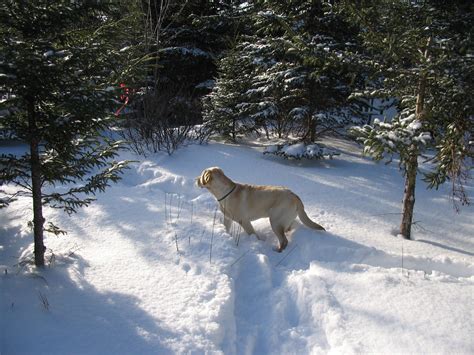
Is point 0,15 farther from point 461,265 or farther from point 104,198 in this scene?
point 461,265

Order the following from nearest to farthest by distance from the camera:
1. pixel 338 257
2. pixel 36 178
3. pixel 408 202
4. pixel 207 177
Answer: pixel 36 178 → pixel 338 257 → pixel 207 177 → pixel 408 202

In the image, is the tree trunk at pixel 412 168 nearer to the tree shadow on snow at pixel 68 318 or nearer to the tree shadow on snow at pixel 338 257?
the tree shadow on snow at pixel 338 257

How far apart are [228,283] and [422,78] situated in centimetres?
378

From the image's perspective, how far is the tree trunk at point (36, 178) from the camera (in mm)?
3176

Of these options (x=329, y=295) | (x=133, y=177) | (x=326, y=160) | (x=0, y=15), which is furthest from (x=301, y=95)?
(x=0, y=15)

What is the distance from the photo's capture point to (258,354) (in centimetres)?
297

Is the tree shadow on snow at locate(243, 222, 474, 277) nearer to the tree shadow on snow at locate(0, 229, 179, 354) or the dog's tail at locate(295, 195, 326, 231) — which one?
the dog's tail at locate(295, 195, 326, 231)

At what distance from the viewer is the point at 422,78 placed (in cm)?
453

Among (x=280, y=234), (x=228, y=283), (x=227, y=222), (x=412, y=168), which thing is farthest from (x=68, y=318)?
(x=412, y=168)

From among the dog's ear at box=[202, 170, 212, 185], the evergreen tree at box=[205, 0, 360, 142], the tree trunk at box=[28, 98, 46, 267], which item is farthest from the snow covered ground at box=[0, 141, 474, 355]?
the evergreen tree at box=[205, 0, 360, 142]

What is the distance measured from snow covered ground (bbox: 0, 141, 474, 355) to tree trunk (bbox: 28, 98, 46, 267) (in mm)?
225

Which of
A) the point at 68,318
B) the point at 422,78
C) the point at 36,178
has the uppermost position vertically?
the point at 422,78

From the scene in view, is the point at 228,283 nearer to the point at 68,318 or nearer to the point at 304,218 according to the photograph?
the point at 68,318

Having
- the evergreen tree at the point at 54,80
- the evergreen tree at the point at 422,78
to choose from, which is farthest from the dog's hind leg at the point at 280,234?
the evergreen tree at the point at 54,80
